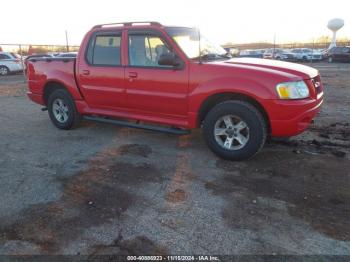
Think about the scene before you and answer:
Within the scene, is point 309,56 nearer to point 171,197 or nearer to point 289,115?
point 289,115

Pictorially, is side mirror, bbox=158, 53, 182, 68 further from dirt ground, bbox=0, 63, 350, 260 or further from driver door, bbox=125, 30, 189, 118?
dirt ground, bbox=0, 63, 350, 260

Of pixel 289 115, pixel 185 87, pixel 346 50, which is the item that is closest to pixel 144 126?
pixel 185 87

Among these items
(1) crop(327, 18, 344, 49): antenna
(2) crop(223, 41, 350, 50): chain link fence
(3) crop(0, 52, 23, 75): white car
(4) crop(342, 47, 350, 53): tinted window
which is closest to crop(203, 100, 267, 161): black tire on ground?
(3) crop(0, 52, 23, 75): white car

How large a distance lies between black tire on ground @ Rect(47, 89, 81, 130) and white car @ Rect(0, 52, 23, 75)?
1795 centimetres

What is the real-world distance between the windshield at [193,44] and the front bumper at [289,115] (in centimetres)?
140

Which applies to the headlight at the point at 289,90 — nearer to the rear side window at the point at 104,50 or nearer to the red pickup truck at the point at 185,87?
the red pickup truck at the point at 185,87

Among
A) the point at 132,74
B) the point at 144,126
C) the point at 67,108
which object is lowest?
the point at 144,126

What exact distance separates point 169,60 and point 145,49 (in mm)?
755

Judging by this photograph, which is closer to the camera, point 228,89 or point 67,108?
point 228,89

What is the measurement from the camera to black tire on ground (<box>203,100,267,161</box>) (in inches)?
179

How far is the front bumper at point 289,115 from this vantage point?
4.36 metres

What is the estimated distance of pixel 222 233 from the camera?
312cm

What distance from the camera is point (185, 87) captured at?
16.3ft

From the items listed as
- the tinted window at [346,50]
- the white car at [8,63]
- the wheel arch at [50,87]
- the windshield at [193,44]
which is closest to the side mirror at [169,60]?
the windshield at [193,44]
